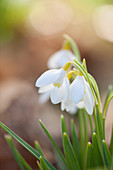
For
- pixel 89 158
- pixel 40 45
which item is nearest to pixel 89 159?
pixel 89 158

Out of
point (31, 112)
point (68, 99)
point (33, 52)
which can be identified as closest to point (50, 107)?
point (31, 112)

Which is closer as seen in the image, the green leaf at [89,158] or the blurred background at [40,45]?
the green leaf at [89,158]

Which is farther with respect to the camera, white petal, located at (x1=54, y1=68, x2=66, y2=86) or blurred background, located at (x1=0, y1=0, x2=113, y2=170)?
blurred background, located at (x1=0, y1=0, x2=113, y2=170)

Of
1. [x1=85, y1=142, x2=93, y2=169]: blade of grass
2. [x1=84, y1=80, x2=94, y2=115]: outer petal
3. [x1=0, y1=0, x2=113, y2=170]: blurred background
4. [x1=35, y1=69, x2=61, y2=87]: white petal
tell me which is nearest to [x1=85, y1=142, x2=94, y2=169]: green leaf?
[x1=85, y1=142, x2=93, y2=169]: blade of grass

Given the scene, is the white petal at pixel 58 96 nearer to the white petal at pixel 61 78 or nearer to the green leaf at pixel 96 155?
the white petal at pixel 61 78

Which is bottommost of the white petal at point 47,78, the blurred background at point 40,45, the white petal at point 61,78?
the blurred background at point 40,45

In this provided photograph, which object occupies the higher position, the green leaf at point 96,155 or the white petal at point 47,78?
the white petal at point 47,78

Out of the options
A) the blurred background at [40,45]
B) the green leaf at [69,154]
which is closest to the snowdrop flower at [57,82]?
the green leaf at [69,154]

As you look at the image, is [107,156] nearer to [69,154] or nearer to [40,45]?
[69,154]

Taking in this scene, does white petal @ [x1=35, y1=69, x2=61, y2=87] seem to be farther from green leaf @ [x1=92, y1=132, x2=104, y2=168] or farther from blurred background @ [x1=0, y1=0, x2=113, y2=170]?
blurred background @ [x1=0, y1=0, x2=113, y2=170]

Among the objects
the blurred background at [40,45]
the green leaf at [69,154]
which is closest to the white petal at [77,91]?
the green leaf at [69,154]
